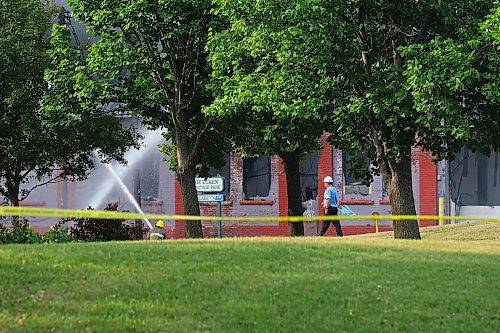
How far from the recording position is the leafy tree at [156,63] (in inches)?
919

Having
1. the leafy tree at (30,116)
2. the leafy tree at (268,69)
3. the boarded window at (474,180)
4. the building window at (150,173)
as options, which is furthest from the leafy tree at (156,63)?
the boarded window at (474,180)

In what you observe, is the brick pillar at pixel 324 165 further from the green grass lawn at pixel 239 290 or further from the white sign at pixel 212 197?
the green grass lawn at pixel 239 290

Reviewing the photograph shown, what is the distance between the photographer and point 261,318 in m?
9.72

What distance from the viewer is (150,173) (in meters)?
40.5

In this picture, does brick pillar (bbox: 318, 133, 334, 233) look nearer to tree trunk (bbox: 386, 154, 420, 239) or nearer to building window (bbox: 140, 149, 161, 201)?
building window (bbox: 140, 149, 161, 201)

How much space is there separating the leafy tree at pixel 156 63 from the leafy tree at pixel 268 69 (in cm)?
99

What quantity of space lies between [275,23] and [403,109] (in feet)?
11.2

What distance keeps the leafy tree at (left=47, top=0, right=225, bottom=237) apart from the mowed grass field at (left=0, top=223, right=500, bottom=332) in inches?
404

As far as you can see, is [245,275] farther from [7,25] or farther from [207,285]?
[7,25]

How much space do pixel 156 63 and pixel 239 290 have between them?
45.4 ft

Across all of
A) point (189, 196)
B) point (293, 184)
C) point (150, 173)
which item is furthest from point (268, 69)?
point (150, 173)

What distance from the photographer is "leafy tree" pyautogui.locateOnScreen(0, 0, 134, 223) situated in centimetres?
2425

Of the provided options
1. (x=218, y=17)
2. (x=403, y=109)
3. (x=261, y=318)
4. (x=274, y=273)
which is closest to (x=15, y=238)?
(x=218, y=17)

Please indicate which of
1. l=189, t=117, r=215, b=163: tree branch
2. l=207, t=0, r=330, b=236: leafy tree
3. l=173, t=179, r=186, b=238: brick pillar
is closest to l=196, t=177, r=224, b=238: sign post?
l=189, t=117, r=215, b=163: tree branch
